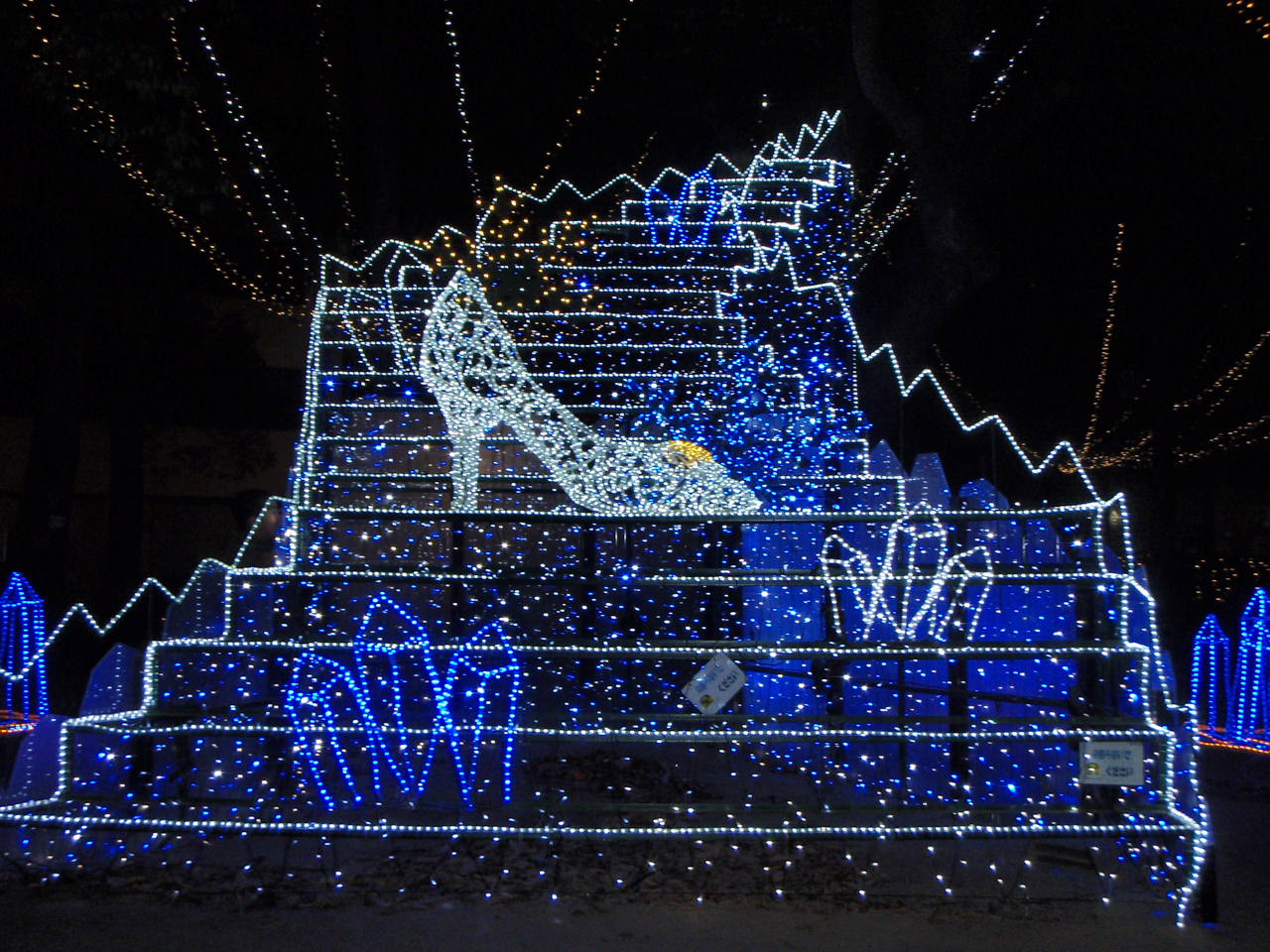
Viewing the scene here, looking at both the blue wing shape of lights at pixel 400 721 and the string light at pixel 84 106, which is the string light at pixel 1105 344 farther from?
the blue wing shape of lights at pixel 400 721

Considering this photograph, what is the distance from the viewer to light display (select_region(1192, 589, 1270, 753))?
31.5ft

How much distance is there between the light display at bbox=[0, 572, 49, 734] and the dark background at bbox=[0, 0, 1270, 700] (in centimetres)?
222

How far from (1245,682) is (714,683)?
635 cm

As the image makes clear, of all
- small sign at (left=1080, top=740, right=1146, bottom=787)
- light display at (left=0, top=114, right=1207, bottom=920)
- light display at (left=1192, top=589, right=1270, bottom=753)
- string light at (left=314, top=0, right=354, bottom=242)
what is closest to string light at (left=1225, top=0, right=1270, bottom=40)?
light display at (left=0, top=114, right=1207, bottom=920)

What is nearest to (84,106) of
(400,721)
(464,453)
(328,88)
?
(464,453)

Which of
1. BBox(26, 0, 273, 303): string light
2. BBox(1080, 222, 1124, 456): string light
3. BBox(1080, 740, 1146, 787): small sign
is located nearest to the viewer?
BBox(1080, 740, 1146, 787): small sign

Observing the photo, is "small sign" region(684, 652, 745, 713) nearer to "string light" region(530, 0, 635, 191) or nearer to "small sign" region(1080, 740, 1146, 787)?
"small sign" region(1080, 740, 1146, 787)

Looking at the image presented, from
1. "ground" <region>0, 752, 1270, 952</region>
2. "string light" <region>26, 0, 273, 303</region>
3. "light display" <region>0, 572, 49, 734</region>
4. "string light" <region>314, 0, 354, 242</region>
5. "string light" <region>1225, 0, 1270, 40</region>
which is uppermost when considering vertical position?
"string light" <region>314, 0, 354, 242</region>

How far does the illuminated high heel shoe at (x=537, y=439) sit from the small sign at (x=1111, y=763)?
272 cm

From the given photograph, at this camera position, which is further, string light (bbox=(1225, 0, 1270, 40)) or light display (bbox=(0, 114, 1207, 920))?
string light (bbox=(1225, 0, 1270, 40))

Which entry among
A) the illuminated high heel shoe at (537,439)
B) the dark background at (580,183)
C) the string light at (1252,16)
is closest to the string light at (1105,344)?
the dark background at (580,183)

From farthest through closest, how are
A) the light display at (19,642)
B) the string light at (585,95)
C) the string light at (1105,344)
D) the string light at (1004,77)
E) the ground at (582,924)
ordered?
1. the string light at (1105,344)
2. the string light at (585,95)
3. the string light at (1004,77)
4. the light display at (19,642)
5. the ground at (582,924)

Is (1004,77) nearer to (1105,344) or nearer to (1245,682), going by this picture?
(1245,682)

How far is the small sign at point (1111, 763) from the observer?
5.32m
